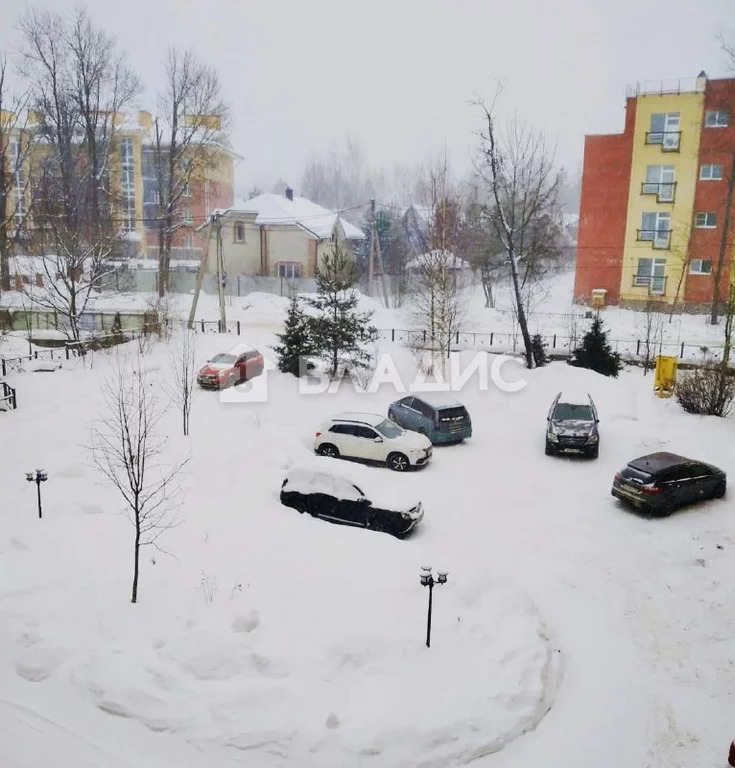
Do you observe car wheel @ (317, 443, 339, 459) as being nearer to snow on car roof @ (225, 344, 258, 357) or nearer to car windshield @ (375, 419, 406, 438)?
car windshield @ (375, 419, 406, 438)

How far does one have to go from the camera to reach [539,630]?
9719 mm

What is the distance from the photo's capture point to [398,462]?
16531mm

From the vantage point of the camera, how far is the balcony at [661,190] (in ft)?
125

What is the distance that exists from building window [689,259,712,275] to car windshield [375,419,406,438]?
29.2 metres

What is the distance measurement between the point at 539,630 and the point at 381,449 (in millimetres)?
7510

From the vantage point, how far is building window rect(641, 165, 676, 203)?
38.0 m

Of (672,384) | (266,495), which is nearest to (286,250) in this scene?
(672,384)

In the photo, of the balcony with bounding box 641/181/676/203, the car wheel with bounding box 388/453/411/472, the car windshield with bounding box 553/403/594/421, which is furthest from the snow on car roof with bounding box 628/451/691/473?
the balcony with bounding box 641/181/676/203

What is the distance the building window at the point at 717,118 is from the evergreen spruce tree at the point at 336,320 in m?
26.8

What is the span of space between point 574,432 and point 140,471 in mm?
11964

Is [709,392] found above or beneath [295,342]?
beneath

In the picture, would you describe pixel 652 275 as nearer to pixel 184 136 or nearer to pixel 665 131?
pixel 665 131

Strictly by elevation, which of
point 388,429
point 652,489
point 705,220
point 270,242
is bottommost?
point 652,489

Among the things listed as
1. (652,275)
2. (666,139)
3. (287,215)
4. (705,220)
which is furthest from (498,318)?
(287,215)
